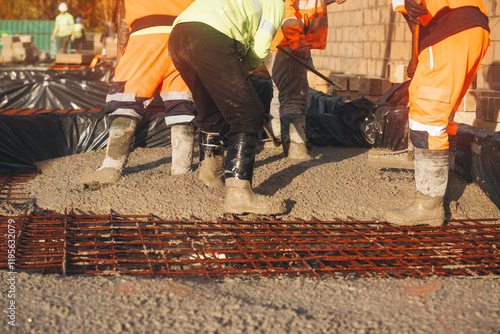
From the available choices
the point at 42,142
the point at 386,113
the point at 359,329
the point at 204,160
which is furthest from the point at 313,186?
the point at 42,142

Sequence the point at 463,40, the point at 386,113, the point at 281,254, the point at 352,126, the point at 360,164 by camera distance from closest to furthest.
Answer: the point at 281,254
the point at 463,40
the point at 360,164
the point at 386,113
the point at 352,126

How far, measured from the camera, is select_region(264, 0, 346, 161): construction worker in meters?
4.86

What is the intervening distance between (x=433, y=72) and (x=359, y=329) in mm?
1779

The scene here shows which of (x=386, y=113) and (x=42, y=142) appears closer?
(x=42, y=142)

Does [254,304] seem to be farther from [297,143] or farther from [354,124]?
[354,124]

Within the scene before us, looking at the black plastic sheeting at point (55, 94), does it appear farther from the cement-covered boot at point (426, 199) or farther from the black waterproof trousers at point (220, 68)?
the cement-covered boot at point (426, 199)

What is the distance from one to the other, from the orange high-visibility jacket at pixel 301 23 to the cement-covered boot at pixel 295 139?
64 cm

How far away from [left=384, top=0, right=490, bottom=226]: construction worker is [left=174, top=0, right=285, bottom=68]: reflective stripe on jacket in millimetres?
757

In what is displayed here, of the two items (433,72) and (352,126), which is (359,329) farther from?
(352,126)

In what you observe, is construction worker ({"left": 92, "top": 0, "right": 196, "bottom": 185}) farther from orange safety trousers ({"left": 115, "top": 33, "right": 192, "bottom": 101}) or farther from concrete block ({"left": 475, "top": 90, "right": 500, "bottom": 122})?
concrete block ({"left": 475, "top": 90, "right": 500, "bottom": 122})

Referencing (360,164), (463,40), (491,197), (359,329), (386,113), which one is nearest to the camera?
(359,329)

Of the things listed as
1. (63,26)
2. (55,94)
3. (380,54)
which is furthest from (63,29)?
(380,54)

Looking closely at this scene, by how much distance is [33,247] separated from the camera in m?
2.71

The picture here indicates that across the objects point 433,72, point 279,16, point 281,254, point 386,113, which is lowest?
point 281,254
